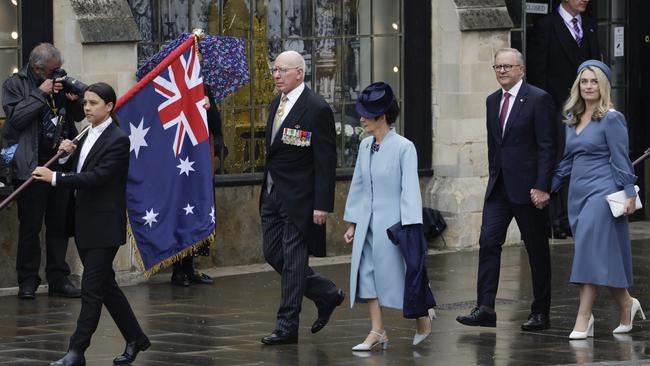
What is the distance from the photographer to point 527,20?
17188 mm

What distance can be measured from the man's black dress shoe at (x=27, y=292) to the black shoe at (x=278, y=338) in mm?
2909

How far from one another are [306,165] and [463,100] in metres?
5.18

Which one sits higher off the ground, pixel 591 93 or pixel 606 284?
pixel 591 93

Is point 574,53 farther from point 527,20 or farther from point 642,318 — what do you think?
point 642,318

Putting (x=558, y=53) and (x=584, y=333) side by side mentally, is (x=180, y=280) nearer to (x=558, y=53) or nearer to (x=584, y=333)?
(x=584, y=333)

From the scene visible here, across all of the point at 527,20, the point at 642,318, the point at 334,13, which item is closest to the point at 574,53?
the point at 527,20

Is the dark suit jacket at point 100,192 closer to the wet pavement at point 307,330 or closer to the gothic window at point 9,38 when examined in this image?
the wet pavement at point 307,330

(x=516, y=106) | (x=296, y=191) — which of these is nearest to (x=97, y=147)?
(x=296, y=191)

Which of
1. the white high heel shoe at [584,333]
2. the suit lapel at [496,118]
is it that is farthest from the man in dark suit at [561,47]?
the white high heel shoe at [584,333]

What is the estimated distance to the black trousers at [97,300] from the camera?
10188 millimetres

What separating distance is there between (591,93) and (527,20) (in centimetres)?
593

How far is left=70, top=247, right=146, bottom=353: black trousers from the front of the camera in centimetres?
1019

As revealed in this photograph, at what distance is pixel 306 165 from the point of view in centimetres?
1128

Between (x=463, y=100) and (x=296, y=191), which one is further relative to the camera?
(x=463, y=100)
